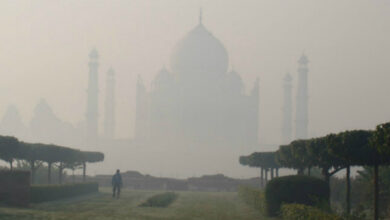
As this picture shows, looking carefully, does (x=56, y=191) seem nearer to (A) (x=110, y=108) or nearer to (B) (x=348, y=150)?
(B) (x=348, y=150)

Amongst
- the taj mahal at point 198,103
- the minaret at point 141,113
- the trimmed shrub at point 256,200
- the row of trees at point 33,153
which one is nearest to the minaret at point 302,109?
the taj mahal at point 198,103

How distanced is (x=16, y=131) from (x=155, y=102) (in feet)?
135

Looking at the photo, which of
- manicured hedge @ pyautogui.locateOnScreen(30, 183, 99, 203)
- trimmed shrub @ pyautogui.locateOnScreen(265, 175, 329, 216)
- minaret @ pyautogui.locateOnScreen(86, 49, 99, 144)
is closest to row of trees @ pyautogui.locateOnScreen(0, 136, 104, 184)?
manicured hedge @ pyautogui.locateOnScreen(30, 183, 99, 203)

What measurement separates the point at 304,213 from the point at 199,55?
12024cm

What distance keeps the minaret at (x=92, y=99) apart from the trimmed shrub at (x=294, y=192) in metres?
105

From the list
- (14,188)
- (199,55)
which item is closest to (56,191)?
(14,188)

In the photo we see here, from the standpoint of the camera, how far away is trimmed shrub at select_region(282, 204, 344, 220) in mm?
15906

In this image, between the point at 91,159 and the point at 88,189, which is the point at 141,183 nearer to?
the point at 91,159

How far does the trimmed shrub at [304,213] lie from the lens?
15906 mm

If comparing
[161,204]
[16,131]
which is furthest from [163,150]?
[161,204]

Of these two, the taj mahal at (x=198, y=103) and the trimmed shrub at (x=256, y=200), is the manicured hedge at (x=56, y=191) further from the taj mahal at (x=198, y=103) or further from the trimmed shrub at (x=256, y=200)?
the taj mahal at (x=198, y=103)

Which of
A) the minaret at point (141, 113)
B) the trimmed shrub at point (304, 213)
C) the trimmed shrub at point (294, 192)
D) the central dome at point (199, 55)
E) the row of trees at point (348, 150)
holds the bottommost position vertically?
the trimmed shrub at point (304, 213)

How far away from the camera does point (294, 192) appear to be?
906 inches

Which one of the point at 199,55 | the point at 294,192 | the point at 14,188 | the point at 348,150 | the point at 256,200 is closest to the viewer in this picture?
the point at 348,150
